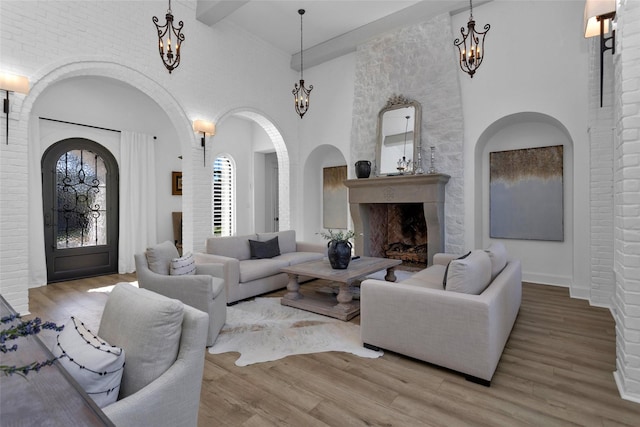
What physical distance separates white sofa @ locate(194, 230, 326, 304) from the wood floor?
1.30 m

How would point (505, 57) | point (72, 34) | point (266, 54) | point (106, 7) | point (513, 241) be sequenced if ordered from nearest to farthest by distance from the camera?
1. point (72, 34)
2. point (106, 7)
3. point (505, 57)
4. point (513, 241)
5. point (266, 54)

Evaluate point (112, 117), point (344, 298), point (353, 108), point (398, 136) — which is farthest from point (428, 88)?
point (112, 117)

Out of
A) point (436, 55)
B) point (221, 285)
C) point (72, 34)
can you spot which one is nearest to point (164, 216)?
point (72, 34)

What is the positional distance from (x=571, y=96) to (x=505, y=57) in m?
1.05

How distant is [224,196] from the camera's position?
7.99m

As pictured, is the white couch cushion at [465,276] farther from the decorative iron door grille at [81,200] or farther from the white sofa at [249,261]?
the decorative iron door grille at [81,200]

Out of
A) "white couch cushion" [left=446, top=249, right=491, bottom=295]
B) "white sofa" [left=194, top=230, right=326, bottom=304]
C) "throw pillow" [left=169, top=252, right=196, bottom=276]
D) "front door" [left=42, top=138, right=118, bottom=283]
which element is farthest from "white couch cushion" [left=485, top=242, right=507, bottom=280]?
"front door" [left=42, top=138, right=118, bottom=283]

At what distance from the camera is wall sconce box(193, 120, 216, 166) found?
5.00 meters

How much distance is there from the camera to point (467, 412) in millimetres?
1863

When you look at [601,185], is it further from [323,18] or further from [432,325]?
[323,18]

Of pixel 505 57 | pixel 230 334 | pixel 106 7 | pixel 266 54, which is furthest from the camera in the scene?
pixel 266 54

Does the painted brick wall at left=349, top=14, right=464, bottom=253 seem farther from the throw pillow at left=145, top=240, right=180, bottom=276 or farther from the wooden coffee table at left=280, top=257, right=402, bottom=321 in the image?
the throw pillow at left=145, top=240, right=180, bottom=276

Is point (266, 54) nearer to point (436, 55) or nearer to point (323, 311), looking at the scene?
point (436, 55)

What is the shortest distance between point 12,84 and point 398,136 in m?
5.11
